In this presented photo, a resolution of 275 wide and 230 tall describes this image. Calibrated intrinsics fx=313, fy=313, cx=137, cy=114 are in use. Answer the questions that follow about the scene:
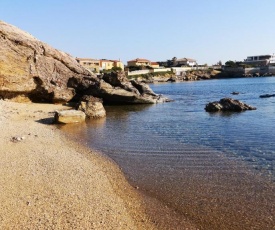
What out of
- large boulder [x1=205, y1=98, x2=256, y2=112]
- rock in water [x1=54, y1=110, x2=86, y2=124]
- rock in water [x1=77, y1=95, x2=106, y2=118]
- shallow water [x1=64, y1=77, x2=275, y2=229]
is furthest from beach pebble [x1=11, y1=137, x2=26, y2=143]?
large boulder [x1=205, y1=98, x2=256, y2=112]

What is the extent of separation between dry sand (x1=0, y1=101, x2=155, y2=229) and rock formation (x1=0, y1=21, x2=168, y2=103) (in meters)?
18.2

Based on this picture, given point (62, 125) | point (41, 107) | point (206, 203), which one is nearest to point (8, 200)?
point (206, 203)

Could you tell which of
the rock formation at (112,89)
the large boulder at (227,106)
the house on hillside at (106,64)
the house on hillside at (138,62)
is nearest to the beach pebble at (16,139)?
the large boulder at (227,106)

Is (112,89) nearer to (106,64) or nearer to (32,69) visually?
(32,69)

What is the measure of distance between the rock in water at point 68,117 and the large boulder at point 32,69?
11072 mm

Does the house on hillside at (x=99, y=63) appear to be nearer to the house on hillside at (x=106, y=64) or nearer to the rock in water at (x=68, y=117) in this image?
the house on hillside at (x=106, y=64)

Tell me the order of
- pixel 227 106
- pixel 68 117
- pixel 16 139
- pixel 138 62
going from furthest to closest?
pixel 138 62 < pixel 227 106 < pixel 68 117 < pixel 16 139

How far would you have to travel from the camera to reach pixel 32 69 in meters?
36.8

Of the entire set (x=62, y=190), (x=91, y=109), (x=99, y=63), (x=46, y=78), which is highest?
(x=99, y=63)

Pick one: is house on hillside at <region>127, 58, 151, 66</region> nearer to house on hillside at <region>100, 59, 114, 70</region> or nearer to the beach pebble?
house on hillside at <region>100, 59, 114, 70</region>

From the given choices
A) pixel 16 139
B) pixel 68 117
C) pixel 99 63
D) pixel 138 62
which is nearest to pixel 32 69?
pixel 68 117

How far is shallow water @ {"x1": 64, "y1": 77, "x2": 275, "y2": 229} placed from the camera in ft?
32.8

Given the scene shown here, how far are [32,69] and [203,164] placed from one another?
27846 mm

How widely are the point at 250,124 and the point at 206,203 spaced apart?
56.8 ft
